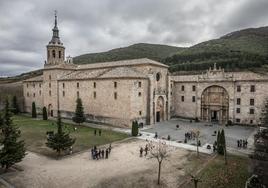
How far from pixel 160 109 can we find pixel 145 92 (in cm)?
582

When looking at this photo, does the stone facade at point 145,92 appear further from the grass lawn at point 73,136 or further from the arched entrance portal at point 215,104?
the grass lawn at point 73,136

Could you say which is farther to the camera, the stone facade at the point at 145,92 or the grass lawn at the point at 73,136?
the stone facade at the point at 145,92

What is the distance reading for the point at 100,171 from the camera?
1739cm

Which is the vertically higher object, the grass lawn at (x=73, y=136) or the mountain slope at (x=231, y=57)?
the mountain slope at (x=231, y=57)

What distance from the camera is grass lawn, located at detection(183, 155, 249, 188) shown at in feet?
49.2

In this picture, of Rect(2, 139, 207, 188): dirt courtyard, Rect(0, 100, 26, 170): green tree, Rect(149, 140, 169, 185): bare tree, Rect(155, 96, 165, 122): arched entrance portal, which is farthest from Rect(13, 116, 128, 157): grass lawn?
Rect(155, 96, 165, 122): arched entrance portal

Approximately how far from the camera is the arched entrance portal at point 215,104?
38.4 meters

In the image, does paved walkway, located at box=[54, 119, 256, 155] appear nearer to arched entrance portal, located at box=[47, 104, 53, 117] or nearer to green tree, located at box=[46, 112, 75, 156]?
green tree, located at box=[46, 112, 75, 156]

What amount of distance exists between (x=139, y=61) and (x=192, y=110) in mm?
15014

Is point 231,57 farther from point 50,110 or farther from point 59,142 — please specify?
point 59,142

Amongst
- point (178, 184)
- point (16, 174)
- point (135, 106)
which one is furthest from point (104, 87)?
point (178, 184)

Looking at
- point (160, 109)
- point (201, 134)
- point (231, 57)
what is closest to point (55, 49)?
point (160, 109)

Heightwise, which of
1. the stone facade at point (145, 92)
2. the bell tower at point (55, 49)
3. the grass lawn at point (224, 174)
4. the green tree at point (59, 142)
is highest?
the bell tower at point (55, 49)

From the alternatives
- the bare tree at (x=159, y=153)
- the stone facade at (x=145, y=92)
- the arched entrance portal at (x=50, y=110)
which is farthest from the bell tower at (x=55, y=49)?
the bare tree at (x=159, y=153)
